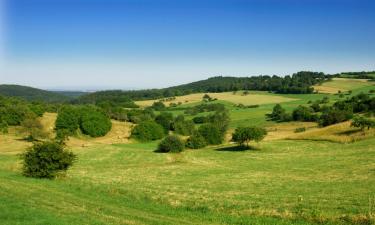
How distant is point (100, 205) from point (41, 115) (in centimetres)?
10580

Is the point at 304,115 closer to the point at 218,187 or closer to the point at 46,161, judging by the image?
the point at 218,187

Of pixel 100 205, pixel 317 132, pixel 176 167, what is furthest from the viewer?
pixel 317 132

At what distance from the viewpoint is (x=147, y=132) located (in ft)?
370

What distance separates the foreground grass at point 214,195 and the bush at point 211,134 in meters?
30.2

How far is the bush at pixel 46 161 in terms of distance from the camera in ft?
131

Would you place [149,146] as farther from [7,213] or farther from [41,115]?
[7,213]

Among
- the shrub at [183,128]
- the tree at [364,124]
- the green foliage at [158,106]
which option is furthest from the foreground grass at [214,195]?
the green foliage at [158,106]

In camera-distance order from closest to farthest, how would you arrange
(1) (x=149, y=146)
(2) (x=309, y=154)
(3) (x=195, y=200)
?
(3) (x=195, y=200)
(2) (x=309, y=154)
(1) (x=149, y=146)

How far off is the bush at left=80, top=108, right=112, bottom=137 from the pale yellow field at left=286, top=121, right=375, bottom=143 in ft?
166

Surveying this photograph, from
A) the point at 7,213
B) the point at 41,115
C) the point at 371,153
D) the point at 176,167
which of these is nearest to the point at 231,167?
the point at 176,167

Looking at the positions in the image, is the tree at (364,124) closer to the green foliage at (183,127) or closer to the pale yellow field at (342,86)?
the green foliage at (183,127)

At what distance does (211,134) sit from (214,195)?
62717mm

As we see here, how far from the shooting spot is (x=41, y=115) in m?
125

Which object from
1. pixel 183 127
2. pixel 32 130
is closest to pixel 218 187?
pixel 32 130
